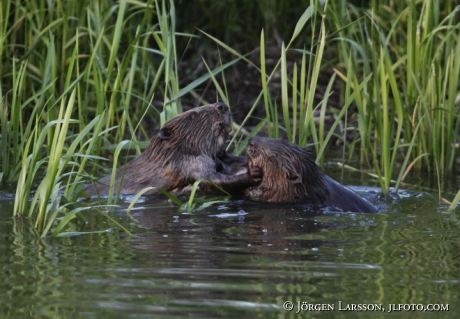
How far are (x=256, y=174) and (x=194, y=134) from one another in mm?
729

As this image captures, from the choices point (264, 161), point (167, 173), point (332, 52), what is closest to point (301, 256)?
point (264, 161)

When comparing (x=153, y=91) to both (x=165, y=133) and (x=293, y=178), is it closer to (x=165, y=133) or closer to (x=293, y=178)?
(x=165, y=133)

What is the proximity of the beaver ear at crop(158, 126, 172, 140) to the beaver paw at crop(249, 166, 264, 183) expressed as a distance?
749mm

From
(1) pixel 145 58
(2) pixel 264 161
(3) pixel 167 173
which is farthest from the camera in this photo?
(1) pixel 145 58

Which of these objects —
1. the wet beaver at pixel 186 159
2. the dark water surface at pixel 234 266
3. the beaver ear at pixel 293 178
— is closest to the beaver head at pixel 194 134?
the wet beaver at pixel 186 159

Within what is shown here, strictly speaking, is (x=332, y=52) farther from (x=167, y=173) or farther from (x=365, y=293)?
(x=365, y=293)

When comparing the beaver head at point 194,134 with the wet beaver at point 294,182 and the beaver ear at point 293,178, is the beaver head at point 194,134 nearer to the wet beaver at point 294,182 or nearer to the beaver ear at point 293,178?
the wet beaver at point 294,182

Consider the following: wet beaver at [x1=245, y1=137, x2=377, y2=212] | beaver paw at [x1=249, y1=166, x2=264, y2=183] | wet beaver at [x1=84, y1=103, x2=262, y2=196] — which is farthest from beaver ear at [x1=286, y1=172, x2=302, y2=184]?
wet beaver at [x1=84, y1=103, x2=262, y2=196]

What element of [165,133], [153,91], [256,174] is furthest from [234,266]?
[153,91]

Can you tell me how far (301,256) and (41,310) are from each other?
118 centimetres

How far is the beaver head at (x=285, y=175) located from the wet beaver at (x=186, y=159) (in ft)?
0.56

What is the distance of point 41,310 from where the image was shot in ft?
8.93

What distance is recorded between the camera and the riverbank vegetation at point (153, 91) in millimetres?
4588

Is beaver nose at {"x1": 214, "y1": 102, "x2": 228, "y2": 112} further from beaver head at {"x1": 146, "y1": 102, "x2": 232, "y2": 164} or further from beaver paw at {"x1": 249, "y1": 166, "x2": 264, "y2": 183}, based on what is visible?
beaver paw at {"x1": 249, "y1": 166, "x2": 264, "y2": 183}
